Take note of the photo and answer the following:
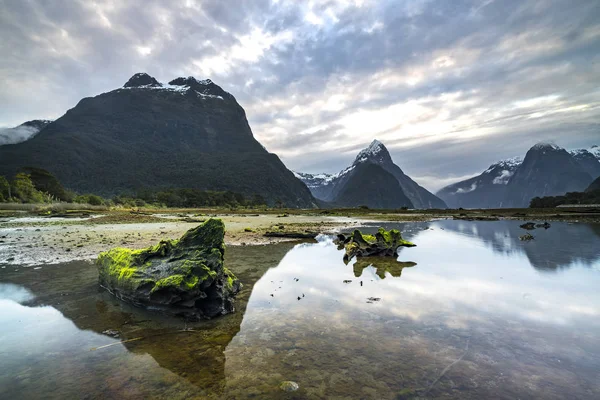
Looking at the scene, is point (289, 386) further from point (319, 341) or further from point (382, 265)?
point (382, 265)

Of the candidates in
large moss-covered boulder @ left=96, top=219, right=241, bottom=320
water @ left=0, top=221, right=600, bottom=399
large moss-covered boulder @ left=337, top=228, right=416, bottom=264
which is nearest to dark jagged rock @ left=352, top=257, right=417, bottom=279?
large moss-covered boulder @ left=337, top=228, right=416, bottom=264

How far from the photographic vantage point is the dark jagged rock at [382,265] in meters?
14.1

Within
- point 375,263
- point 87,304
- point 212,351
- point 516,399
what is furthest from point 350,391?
point 375,263

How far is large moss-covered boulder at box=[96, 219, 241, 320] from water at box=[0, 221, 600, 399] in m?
0.49

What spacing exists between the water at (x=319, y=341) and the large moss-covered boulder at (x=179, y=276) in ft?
1.60

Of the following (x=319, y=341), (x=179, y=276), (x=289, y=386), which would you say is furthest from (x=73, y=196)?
(x=289, y=386)

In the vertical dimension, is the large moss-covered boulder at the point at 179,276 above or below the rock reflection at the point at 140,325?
above

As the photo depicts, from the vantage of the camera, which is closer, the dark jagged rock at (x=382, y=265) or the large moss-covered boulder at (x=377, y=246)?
the dark jagged rock at (x=382, y=265)

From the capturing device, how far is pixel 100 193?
13850 centimetres

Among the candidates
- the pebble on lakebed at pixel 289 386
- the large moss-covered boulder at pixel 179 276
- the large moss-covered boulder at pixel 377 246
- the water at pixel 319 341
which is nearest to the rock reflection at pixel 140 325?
the water at pixel 319 341

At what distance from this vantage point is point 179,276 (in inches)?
331

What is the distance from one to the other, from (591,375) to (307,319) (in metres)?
6.05

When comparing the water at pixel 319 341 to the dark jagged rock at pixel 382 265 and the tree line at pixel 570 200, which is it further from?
the tree line at pixel 570 200

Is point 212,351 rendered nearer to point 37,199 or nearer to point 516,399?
point 516,399
